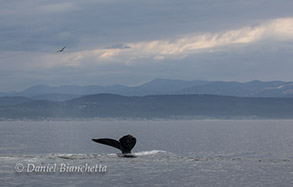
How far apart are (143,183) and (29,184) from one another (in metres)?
9.94

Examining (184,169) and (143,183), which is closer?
(143,183)

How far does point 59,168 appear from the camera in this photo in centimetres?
5259

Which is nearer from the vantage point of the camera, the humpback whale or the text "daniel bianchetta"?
the text "daniel bianchetta"

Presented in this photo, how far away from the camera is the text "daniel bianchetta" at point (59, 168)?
51.1 metres

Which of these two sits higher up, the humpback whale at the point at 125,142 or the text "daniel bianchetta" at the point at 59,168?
the humpback whale at the point at 125,142

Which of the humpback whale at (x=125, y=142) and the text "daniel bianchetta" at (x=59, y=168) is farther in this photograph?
the humpback whale at (x=125, y=142)

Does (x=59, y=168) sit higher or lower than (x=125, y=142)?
lower

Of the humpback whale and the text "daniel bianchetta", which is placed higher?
the humpback whale

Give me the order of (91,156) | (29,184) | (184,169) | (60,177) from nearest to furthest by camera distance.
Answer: (29,184)
(60,177)
(184,169)
(91,156)

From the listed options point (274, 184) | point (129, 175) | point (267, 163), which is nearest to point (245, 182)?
point (274, 184)

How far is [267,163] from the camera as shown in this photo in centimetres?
6038

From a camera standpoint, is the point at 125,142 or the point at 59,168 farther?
the point at 125,142

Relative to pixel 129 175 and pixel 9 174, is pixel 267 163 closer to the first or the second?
pixel 129 175

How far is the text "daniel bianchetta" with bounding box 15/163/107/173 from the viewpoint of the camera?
168 ft
